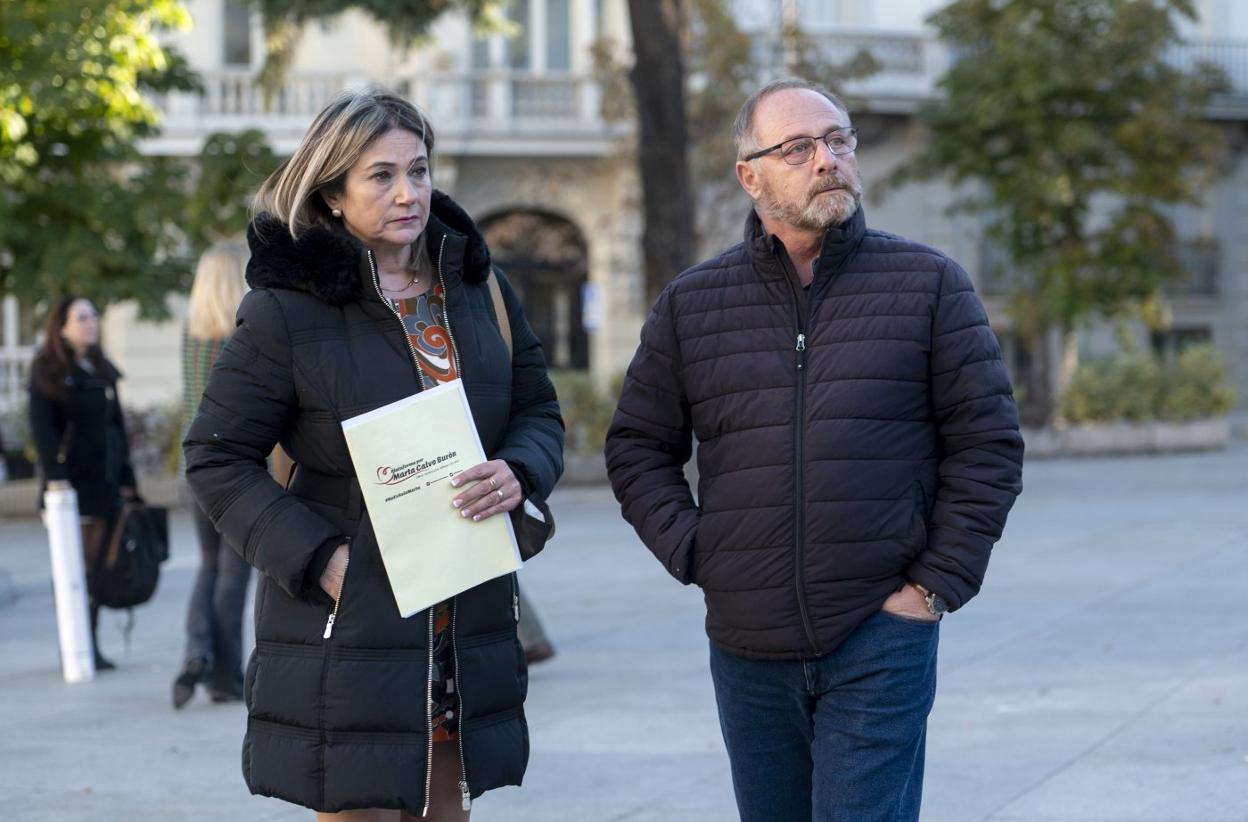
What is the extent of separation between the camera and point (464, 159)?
92.3 feet

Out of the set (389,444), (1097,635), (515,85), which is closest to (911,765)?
(389,444)

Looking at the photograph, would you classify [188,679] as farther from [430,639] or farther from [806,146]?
[806,146]

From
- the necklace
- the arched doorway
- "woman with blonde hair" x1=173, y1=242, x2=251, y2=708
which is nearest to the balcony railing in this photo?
the arched doorway

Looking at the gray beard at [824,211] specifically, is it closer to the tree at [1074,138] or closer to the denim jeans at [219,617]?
the denim jeans at [219,617]

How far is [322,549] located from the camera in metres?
3.32

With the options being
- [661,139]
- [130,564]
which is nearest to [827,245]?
[130,564]

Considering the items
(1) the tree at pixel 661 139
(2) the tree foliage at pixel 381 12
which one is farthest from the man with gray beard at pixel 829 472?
(1) the tree at pixel 661 139

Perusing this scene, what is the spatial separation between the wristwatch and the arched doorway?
84.4 feet

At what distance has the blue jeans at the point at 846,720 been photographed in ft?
11.2

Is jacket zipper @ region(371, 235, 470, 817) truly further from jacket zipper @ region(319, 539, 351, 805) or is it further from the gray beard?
the gray beard

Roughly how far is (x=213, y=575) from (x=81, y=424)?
1.82 meters

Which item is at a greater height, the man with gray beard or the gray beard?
the gray beard

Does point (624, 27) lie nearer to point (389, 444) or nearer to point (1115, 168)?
point (1115, 168)

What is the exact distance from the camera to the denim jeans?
7645mm
